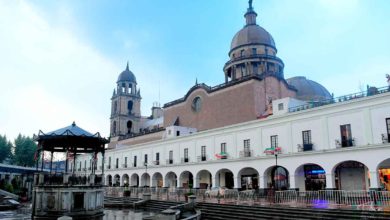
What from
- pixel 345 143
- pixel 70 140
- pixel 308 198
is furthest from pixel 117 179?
pixel 345 143

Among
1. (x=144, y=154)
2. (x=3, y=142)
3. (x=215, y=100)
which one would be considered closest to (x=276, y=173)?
(x=215, y=100)

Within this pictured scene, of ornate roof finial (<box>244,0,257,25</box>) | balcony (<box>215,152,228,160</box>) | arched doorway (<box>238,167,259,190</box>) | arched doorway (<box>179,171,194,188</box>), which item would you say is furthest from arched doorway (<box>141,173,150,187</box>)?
ornate roof finial (<box>244,0,257,25</box>)

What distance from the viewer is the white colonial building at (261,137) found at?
2466cm

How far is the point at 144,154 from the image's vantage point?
48.9m

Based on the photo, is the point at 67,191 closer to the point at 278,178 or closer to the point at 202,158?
the point at 202,158

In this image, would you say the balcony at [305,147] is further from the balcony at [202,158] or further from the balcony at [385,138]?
the balcony at [202,158]

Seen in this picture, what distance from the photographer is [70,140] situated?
22516 mm

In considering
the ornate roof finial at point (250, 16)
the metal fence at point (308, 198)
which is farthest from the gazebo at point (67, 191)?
the ornate roof finial at point (250, 16)

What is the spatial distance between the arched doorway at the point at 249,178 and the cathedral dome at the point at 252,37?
2814 centimetres

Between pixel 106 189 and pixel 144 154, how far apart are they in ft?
31.6

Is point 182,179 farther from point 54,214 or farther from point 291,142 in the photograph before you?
point 54,214

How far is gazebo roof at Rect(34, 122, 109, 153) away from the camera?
21812 millimetres

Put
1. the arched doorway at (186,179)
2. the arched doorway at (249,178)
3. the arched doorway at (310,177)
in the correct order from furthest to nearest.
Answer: the arched doorway at (186,179) → the arched doorway at (249,178) → the arched doorway at (310,177)

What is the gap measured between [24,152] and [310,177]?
66170 millimetres
